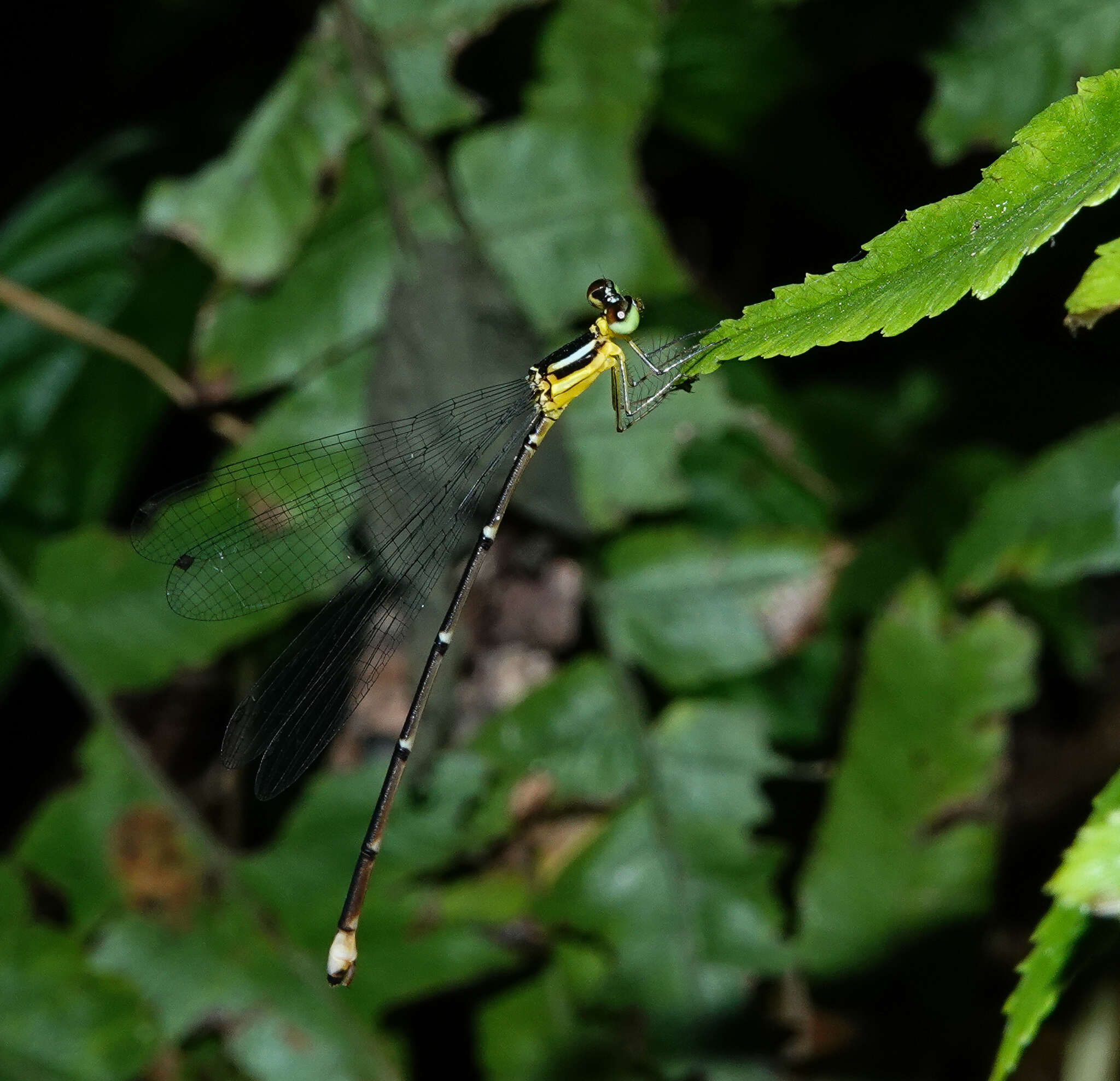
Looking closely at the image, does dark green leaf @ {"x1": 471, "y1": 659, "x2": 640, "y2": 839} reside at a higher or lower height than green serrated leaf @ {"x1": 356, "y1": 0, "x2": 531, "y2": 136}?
lower

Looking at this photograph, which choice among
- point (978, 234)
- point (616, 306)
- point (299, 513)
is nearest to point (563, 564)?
point (299, 513)

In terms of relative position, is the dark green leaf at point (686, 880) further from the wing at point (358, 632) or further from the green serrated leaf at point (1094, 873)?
the green serrated leaf at point (1094, 873)

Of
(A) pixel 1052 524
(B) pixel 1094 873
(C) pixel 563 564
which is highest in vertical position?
(C) pixel 563 564

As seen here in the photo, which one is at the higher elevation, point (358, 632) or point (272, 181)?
point (272, 181)

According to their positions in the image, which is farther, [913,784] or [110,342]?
[110,342]

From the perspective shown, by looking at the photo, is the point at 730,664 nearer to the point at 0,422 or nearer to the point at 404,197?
the point at 404,197

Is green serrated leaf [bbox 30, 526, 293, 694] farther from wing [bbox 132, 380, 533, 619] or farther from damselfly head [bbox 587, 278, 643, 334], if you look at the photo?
damselfly head [bbox 587, 278, 643, 334]

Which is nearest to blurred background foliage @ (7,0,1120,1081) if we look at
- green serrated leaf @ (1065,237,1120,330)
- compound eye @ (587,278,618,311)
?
compound eye @ (587,278,618,311)

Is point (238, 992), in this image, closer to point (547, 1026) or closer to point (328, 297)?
point (547, 1026)
